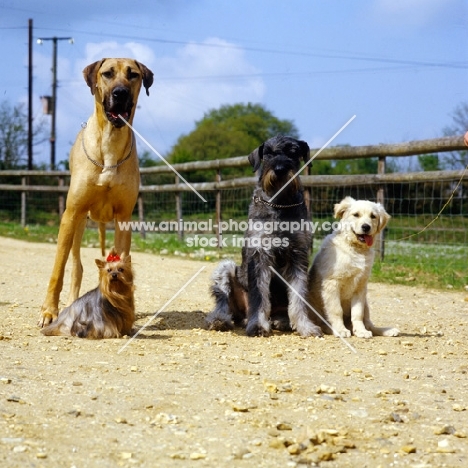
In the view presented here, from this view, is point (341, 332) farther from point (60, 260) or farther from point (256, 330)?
point (60, 260)

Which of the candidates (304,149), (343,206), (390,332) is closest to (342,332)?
(390,332)

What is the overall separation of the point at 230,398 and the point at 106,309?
202cm

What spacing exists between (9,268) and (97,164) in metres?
5.06

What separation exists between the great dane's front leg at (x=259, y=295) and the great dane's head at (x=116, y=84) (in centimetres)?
164

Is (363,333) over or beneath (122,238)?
beneath

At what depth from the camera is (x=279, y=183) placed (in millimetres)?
6344

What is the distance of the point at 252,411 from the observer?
4035 mm

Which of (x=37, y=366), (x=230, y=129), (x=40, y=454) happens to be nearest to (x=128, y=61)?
(x=37, y=366)

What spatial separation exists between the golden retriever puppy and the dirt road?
0.21m

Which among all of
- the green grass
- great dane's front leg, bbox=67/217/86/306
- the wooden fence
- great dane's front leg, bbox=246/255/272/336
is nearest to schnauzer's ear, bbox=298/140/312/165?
great dane's front leg, bbox=246/255/272/336

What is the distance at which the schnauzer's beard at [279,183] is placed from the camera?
6.31 metres

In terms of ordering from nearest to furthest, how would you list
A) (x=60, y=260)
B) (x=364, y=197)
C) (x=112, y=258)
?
(x=112, y=258) < (x=60, y=260) < (x=364, y=197)

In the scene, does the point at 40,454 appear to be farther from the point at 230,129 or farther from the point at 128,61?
the point at 230,129

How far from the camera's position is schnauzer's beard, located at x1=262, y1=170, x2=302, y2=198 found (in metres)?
6.31
